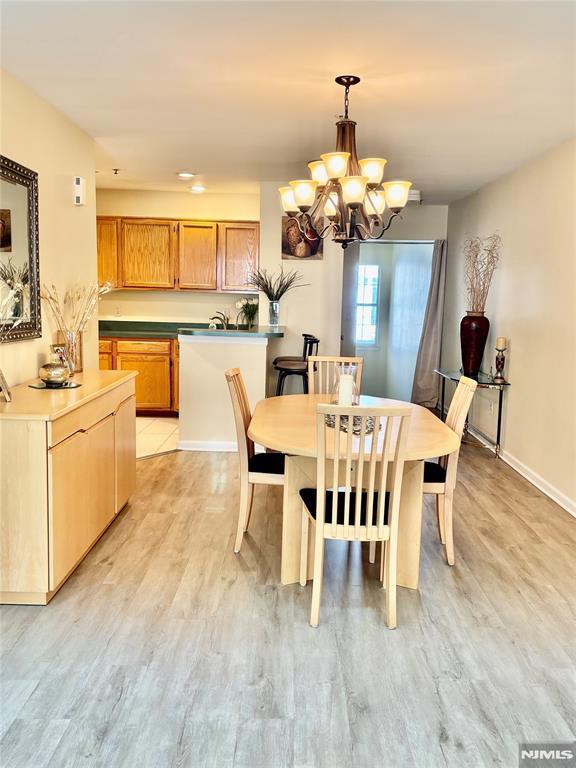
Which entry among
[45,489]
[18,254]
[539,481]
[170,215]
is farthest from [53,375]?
[170,215]

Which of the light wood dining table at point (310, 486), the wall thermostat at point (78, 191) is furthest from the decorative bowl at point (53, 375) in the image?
the wall thermostat at point (78, 191)

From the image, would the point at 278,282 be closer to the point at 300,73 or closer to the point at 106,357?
the point at 106,357

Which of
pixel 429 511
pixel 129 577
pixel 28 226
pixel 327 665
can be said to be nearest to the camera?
pixel 327 665

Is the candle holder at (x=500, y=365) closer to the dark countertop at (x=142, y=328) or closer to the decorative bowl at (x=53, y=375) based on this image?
the dark countertop at (x=142, y=328)

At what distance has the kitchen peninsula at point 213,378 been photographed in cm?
516

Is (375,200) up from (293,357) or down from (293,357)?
up

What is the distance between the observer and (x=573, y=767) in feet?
5.87

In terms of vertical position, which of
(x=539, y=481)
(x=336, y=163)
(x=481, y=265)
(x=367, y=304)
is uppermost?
(x=336, y=163)

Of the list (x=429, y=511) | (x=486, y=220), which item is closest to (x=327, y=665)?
(x=429, y=511)

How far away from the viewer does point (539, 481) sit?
14.7 feet

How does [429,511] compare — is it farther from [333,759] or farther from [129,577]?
[333,759]

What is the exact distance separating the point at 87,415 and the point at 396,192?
2.02 metres

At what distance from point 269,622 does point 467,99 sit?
9.66 feet

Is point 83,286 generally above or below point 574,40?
below
